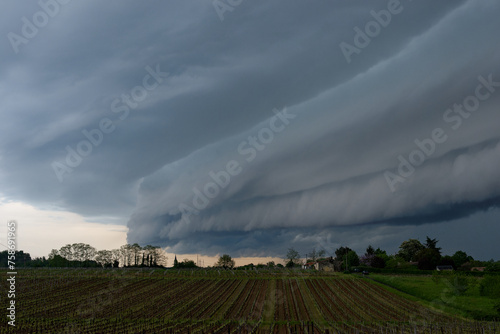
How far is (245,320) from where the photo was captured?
154ft

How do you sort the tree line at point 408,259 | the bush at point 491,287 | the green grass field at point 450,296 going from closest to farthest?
the green grass field at point 450,296 < the bush at point 491,287 < the tree line at point 408,259

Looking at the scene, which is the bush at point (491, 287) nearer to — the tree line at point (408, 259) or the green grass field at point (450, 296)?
the green grass field at point (450, 296)

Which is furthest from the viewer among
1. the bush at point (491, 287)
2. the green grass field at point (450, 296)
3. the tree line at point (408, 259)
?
the tree line at point (408, 259)

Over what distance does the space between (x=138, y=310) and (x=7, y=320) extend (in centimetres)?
1547

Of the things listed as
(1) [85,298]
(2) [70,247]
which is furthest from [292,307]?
(2) [70,247]

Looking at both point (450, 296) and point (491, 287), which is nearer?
point (491, 287)

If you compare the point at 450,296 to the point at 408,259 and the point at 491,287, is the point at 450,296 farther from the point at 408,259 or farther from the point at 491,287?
the point at 408,259

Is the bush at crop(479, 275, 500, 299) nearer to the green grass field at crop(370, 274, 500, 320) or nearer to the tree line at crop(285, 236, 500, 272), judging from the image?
the green grass field at crop(370, 274, 500, 320)

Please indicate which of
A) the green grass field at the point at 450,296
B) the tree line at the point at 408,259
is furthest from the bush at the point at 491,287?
the tree line at the point at 408,259

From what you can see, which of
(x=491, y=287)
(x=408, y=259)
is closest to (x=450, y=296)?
(x=491, y=287)

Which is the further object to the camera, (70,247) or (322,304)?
(70,247)

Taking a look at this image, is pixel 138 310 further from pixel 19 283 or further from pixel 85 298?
pixel 19 283

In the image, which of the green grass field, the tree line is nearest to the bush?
the green grass field

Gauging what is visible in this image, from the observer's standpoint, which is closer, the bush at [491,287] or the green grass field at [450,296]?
the green grass field at [450,296]
